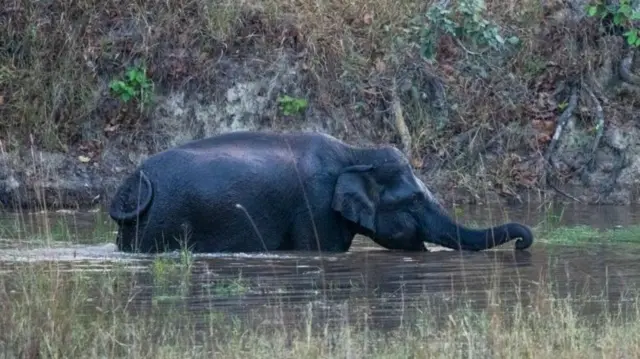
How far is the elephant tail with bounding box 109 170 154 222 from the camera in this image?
12.8 meters

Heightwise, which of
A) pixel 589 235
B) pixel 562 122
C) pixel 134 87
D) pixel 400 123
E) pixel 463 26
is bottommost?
pixel 589 235

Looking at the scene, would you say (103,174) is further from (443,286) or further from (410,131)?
(443,286)

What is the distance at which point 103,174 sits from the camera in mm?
18047

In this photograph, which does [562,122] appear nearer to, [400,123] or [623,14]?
[623,14]

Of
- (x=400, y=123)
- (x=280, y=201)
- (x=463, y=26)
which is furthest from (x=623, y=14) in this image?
(x=280, y=201)

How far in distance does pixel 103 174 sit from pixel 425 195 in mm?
5772

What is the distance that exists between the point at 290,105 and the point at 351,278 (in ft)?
24.7

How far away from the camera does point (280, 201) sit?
518 inches

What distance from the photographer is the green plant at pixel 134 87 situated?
730 inches

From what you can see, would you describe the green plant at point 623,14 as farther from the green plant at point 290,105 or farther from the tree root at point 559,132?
the green plant at point 290,105

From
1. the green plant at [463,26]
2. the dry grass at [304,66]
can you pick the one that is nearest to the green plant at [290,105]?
the dry grass at [304,66]

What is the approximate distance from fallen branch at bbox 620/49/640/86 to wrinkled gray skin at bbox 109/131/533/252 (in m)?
6.63

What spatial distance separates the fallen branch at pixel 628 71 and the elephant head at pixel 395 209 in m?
6.59

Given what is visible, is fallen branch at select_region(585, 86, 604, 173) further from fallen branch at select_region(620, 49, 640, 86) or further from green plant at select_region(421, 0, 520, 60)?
green plant at select_region(421, 0, 520, 60)
